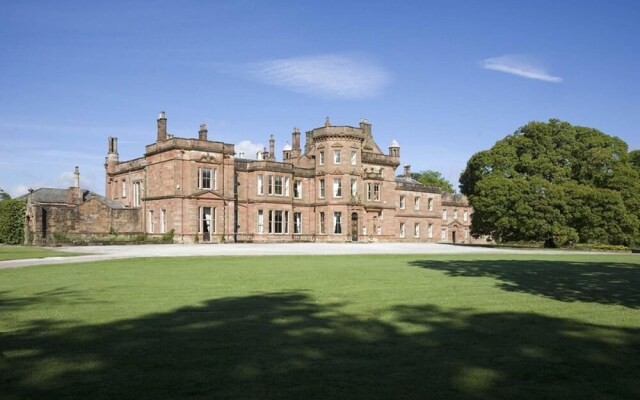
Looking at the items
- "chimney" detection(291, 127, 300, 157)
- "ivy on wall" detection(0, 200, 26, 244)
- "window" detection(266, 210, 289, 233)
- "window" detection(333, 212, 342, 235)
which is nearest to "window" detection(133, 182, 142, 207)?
"ivy on wall" detection(0, 200, 26, 244)

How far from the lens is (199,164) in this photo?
50188 millimetres

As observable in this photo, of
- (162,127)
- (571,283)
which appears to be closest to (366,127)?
(162,127)

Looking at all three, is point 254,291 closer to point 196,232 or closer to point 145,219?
point 196,232

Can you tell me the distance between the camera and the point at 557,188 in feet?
152

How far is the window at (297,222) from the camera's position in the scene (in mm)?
59219

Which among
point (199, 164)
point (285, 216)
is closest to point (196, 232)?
point (199, 164)

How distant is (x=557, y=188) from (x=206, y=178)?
29.3 meters

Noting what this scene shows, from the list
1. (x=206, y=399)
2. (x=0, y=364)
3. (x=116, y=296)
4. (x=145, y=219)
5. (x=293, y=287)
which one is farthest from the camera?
(x=145, y=219)

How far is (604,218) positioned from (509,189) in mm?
7557

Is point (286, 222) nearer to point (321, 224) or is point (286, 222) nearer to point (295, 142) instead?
point (321, 224)

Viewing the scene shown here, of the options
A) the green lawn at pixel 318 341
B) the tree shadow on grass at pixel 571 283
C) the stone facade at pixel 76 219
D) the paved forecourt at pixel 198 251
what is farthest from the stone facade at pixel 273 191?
the green lawn at pixel 318 341

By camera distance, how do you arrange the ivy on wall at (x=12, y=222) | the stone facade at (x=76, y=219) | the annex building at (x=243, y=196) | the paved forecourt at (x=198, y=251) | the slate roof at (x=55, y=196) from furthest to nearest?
the slate roof at (x=55, y=196)
the ivy on wall at (x=12, y=222)
the annex building at (x=243, y=196)
the stone facade at (x=76, y=219)
the paved forecourt at (x=198, y=251)

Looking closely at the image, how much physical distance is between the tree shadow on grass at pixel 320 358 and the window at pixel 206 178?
136 ft

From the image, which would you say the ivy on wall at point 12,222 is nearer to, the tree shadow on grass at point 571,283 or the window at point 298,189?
the window at point 298,189
